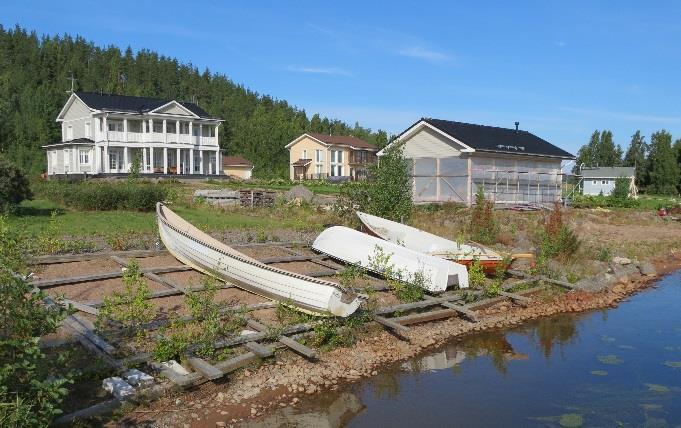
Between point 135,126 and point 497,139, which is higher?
point 135,126

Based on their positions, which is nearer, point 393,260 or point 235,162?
point 393,260

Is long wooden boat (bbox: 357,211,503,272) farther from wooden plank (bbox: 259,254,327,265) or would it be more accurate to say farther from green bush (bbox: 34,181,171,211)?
green bush (bbox: 34,181,171,211)

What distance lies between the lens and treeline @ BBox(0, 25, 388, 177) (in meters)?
74.8

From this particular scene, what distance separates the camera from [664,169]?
240 ft

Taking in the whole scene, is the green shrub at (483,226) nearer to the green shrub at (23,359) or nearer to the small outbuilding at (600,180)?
the green shrub at (23,359)

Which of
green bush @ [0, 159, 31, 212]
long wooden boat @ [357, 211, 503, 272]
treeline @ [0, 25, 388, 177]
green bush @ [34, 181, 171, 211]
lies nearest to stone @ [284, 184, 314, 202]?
green bush @ [34, 181, 171, 211]

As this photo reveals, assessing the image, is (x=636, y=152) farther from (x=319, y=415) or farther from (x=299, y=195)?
(x=319, y=415)

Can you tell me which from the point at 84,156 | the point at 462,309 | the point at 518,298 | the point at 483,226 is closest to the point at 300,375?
the point at 462,309

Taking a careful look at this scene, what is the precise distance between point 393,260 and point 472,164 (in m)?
17.0

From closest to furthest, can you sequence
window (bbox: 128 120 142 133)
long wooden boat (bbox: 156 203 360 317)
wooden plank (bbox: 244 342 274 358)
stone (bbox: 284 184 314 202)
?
1. wooden plank (bbox: 244 342 274 358)
2. long wooden boat (bbox: 156 203 360 317)
3. stone (bbox: 284 184 314 202)
4. window (bbox: 128 120 142 133)

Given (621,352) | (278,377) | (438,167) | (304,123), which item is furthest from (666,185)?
(278,377)

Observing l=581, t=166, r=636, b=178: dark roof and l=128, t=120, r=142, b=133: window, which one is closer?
l=128, t=120, r=142, b=133: window

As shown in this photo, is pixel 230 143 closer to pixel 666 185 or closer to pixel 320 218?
pixel 666 185

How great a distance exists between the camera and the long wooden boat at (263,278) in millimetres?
10359
